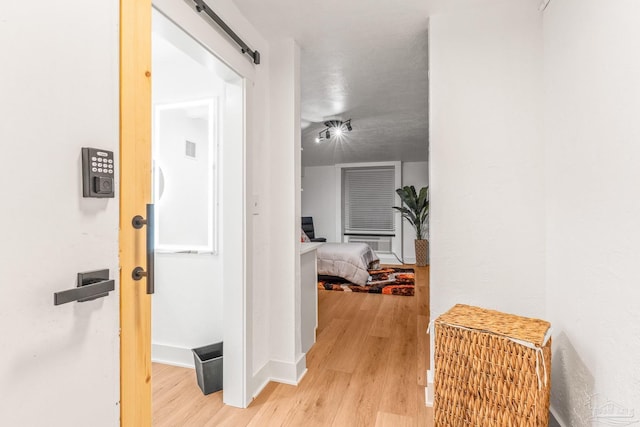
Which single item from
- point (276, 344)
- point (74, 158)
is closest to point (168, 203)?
point (276, 344)

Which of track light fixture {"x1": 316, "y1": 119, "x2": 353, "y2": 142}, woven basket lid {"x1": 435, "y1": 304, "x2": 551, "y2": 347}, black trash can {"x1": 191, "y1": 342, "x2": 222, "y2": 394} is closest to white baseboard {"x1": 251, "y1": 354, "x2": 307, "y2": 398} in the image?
black trash can {"x1": 191, "y1": 342, "x2": 222, "y2": 394}

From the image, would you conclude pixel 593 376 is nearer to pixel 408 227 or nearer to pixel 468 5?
pixel 468 5

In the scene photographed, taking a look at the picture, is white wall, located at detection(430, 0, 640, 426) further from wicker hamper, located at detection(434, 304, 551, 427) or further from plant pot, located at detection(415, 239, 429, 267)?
plant pot, located at detection(415, 239, 429, 267)

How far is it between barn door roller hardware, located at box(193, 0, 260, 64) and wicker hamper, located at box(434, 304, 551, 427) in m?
1.88

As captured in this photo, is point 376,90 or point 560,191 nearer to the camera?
point 560,191

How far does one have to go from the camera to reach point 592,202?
1277 millimetres

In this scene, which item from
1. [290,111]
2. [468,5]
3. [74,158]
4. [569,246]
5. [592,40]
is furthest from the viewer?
[290,111]

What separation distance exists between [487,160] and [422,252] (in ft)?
16.5

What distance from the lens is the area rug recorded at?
14.8 feet

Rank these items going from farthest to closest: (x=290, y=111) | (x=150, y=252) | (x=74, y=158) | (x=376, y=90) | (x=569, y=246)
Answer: (x=376, y=90) < (x=290, y=111) < (x=569, y=246) < (x=150, y=252) < (x=74, y=158)

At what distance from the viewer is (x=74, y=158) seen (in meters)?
0.96

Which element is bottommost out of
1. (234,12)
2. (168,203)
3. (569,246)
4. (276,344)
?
(276,344)

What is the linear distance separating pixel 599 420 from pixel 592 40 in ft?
5.03

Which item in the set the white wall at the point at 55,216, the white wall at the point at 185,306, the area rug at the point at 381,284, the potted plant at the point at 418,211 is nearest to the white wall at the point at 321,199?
the potted plant at the point at 418,211
